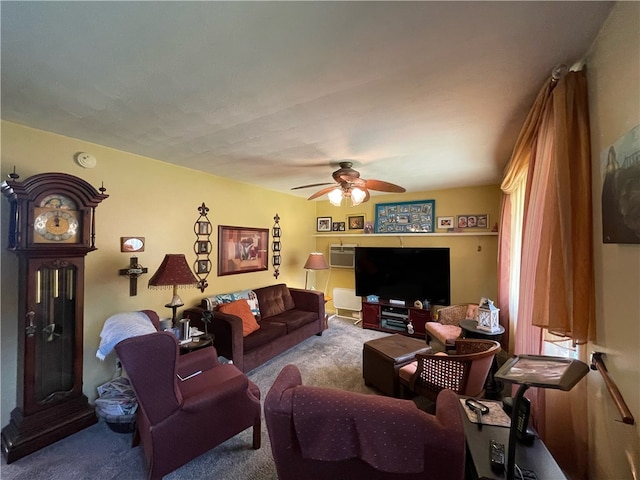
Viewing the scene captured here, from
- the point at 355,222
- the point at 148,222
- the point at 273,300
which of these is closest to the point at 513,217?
the point at 355,222

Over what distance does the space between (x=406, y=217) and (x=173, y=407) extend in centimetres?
425

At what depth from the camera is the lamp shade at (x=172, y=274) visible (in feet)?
8.00

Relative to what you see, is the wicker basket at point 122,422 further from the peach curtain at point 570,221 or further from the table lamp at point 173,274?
the peach curtain at point 570,221

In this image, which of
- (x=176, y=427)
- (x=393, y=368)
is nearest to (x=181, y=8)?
(x=176, y=427)

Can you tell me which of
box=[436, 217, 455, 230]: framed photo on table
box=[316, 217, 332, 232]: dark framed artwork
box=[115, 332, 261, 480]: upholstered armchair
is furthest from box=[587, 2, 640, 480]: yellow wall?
box=[316, 217, 332, 232]: dark framed artwork

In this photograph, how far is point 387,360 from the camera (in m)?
2.56

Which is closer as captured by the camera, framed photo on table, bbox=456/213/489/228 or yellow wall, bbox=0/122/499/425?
yellow wall, bbox=0/122/499/425

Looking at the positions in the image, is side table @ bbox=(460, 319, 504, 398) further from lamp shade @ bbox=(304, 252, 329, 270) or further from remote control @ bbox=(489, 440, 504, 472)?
lamp shade @ bbox=(304, 252, 329, 270)

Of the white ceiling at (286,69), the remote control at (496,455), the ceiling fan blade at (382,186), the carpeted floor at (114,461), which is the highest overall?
the white ceiling at (286,69)

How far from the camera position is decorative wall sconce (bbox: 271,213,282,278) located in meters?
4.60

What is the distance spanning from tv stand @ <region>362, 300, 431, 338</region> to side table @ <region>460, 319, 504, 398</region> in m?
0.90

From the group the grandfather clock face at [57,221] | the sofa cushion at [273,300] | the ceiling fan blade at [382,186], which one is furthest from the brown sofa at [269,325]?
the ceiling fan blade at [382,186]

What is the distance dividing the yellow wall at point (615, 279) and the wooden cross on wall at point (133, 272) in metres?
3.42

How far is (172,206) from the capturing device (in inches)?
120
